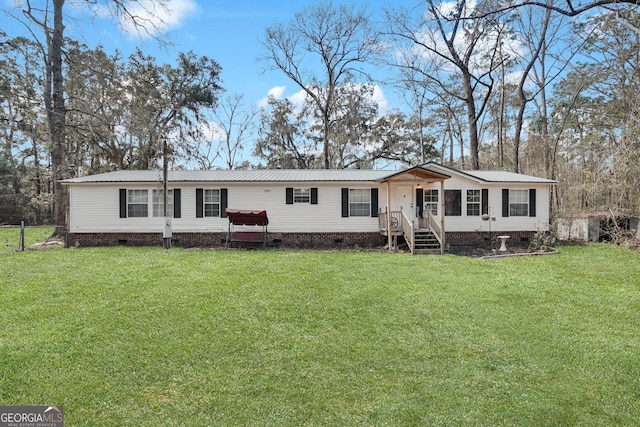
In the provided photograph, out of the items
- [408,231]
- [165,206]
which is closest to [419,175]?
[408,231]

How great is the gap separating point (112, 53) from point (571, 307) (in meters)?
28.0

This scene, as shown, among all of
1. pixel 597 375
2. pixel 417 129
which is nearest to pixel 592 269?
pixel 597 375

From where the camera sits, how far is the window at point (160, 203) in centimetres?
1372

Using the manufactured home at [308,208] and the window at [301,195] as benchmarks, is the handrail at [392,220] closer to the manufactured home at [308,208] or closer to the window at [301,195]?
the manufactured home at [308,208]

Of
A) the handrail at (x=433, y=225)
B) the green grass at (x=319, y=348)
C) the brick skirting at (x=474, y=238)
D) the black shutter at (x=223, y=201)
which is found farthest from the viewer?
the brick skirting at (x=474, y=238)

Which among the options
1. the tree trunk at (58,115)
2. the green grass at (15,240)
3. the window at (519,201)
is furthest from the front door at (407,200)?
the green grass at (15,240)

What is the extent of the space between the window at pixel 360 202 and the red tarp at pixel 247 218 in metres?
3.35

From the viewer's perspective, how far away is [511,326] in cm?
521

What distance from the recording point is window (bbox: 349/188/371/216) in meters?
14.0

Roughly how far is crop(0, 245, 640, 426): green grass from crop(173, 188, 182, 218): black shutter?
579cm

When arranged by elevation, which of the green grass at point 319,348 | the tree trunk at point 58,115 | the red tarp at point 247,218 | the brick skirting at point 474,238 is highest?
the tree trunk at point 58,115

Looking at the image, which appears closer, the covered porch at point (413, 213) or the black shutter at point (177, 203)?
the covered porch at point (413, 213)

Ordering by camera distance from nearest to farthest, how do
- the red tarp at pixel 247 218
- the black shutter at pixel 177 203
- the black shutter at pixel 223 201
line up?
the red tarp at pixel 247 218
the black shutter at pixel 177 203
the black shutter at pixel 223 201

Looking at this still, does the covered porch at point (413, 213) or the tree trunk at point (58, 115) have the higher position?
the tree trunk at point (58, 115)
